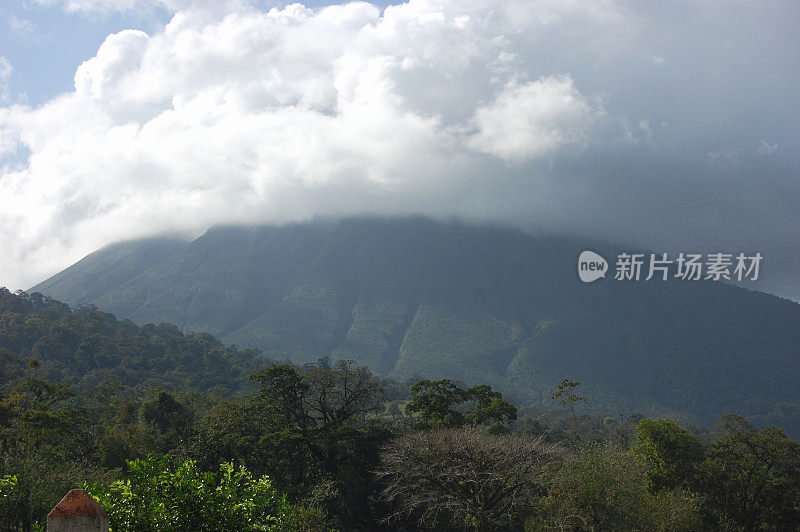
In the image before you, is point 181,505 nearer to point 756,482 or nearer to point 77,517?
point 77,517

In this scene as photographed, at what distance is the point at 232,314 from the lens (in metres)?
182

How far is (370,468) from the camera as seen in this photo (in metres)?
31.6

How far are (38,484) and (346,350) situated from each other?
15080 centimetres

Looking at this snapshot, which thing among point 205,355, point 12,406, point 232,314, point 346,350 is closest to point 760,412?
point 346,350

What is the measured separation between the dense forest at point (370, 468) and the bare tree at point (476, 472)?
0.07m

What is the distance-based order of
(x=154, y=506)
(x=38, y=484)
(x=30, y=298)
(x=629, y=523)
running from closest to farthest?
(x=154, y=506) < (x=38, y=484) < (x=629, y=523) < (x=30, y=298)

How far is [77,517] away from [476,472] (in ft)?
57.3

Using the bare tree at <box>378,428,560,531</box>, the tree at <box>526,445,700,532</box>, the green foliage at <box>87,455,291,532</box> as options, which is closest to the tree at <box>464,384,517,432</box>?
the bare tree at <box>378,428,560,531</box>

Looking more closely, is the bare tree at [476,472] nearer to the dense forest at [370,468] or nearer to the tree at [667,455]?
the dense forest at [370,468]

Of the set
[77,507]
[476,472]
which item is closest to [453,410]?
[476,472]

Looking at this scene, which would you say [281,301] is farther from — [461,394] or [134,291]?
[461,394]

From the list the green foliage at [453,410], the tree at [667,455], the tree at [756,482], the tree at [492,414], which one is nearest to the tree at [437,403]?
the green foliage at [453,410]

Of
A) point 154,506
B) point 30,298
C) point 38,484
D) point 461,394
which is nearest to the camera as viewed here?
point 154,506

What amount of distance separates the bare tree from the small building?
16670mm
